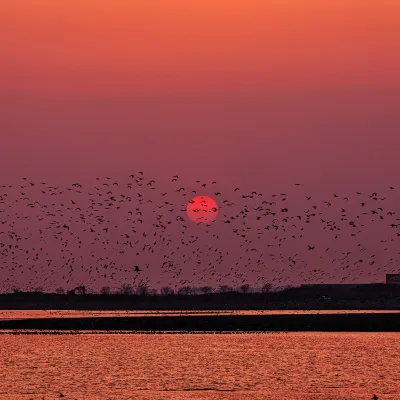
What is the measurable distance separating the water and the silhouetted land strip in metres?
26.7

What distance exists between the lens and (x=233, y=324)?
571 ft

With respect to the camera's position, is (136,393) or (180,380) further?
(180,380)

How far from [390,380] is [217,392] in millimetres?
14081

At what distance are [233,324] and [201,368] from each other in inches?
3417

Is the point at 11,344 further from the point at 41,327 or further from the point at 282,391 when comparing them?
the point at 282,391

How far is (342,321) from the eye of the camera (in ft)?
610

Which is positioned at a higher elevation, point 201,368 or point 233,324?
point 233,324

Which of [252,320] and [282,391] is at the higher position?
[252,320]

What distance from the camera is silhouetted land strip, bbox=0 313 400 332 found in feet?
527

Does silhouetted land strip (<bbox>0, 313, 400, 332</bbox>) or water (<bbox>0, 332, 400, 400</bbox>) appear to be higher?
silhouetted land strip (<bbox>0, 313, 400, 332</bbox>)

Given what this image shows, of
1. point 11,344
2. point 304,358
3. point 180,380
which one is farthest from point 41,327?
point 180,380

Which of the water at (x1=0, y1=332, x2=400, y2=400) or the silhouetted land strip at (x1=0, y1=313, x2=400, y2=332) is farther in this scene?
the silhouetted land strip at (x1=0, y1=313, x2=400, y2=332)

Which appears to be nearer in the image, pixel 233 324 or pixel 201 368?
pixel 201 368

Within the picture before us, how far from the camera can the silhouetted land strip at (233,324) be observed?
16075 cm
